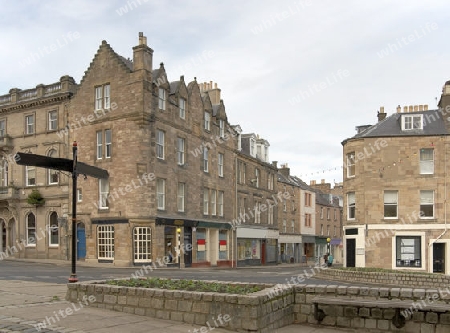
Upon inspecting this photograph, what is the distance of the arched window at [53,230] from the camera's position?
3581 centimetres

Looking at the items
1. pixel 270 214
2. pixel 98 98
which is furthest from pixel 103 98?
pixel 270 214

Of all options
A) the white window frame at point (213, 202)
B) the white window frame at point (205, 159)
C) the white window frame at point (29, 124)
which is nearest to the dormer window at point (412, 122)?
the white window frame at point (205, 159)

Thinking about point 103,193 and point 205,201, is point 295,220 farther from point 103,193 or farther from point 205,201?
point 103,193

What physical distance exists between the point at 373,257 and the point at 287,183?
30.2m

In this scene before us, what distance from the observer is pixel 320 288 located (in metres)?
10.5

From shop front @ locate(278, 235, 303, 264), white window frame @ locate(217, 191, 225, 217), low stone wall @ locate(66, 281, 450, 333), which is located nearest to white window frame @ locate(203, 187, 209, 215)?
white window frame @ locate(217, 191, 225, 217)

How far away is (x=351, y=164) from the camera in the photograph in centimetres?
3288

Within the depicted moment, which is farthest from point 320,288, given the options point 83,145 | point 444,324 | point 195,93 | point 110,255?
point 195,93

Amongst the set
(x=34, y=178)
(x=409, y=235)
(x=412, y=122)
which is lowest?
(x=409, y=235)

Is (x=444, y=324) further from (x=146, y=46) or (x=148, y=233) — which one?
(x=146, y=46)

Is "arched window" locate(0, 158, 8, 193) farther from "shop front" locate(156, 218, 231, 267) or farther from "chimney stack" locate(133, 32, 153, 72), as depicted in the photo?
"shop front" locate(156, 218, 231, 267)

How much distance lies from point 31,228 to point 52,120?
8677 mm

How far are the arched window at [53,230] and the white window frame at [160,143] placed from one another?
9520 millimetres

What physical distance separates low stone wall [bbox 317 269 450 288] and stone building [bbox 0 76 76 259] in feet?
67.1
